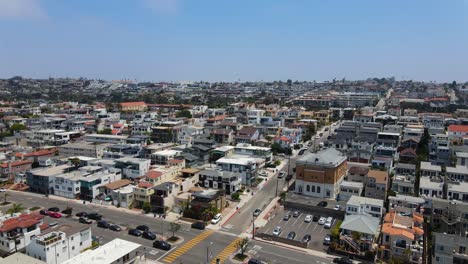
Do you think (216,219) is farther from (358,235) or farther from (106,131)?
(106,131)

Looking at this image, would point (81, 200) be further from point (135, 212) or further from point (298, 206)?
point (298, 206)

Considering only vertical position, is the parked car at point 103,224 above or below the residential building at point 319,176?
below

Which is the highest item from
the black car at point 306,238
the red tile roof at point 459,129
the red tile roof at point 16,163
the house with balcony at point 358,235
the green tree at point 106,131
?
the red tile roof at point 459,129

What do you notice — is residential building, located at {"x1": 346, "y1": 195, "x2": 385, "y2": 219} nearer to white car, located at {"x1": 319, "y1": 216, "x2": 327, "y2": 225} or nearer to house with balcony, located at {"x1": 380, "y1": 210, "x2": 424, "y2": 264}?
white car, located at {"x1": 319, "y1": 216, "x2": 327, "y2": 225}

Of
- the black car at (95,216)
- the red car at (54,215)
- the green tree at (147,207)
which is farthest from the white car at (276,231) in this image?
the red car at (54,215)

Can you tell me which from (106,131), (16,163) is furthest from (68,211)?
(106,131)

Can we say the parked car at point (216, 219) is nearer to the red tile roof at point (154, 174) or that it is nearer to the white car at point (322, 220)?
the red tile roof at point (154, 174)

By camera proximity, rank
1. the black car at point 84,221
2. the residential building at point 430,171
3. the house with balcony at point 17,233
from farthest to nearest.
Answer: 1. the residential building at point 430,171
2. the black car at point 84,221
3. the house with balcony at point 17,233
